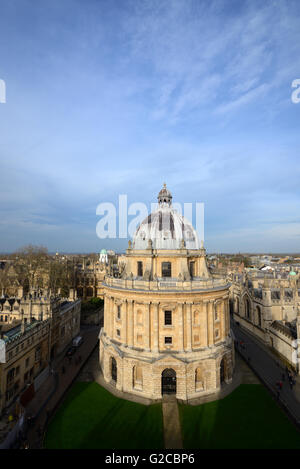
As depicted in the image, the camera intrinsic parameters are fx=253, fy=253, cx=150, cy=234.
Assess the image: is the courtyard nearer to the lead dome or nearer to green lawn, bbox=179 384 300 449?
green lawn, bbox=179 384 300 449

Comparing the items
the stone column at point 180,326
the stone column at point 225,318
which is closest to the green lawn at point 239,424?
the stone column at point 180,326

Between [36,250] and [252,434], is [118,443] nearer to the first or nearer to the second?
[252,434]

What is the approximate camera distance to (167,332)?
28531mm

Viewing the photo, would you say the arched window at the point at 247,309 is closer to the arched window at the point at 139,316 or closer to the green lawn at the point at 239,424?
the green lawn at the point at 239,424

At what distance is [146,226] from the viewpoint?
3588cm

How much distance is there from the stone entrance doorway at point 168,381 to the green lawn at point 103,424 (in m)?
2.02

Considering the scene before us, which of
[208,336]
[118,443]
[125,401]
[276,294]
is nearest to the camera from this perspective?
[118,443]

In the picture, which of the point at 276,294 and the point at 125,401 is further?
the point at 276,294

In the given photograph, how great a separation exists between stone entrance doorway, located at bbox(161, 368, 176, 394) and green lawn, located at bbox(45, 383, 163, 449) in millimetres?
2022

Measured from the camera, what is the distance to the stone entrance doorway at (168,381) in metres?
27.9

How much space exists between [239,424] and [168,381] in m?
7.85

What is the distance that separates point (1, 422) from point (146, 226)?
83.6 ft

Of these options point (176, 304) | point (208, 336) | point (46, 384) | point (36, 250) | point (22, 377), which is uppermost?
point (36, 250)
